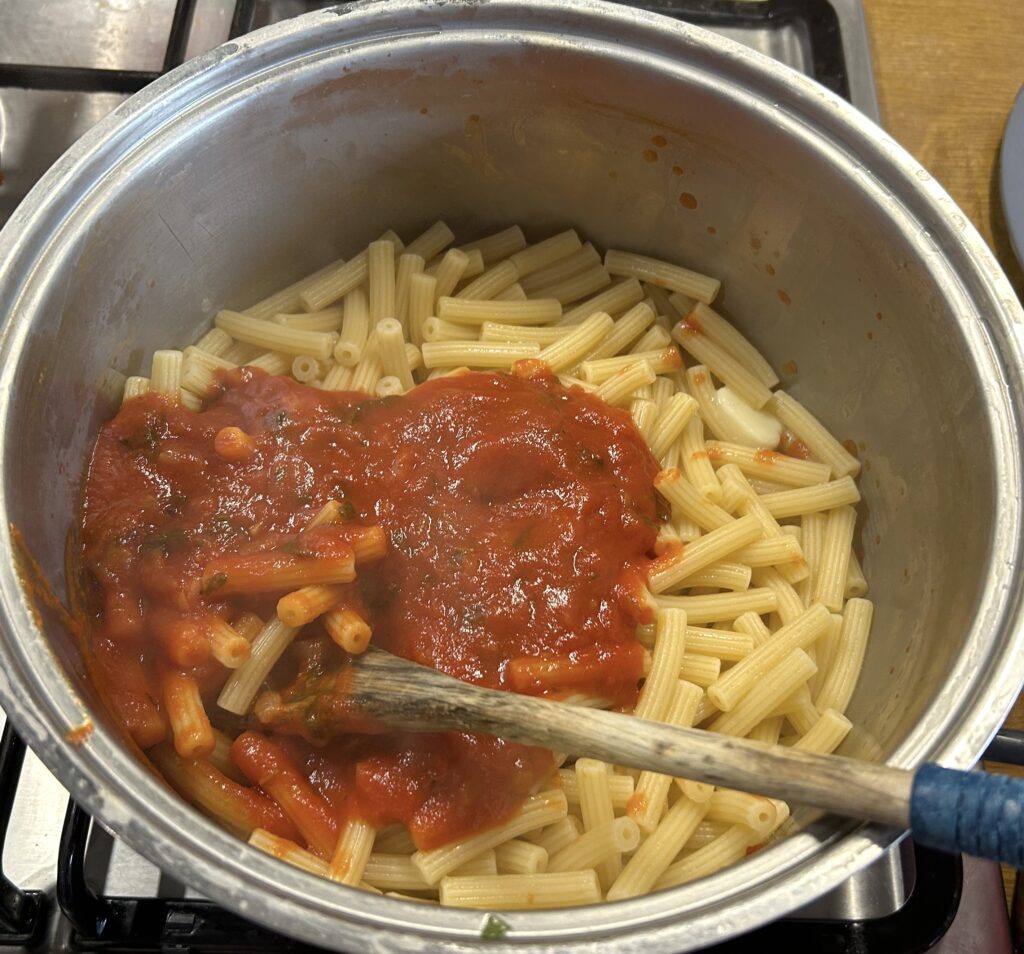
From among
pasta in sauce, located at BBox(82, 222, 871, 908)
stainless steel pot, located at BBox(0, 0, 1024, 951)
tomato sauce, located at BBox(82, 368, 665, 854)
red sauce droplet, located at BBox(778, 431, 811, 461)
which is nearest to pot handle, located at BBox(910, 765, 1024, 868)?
stainless steel pot, located at BBox(0, 0, 1024, 951)

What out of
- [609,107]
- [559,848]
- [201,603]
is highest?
[609,107]

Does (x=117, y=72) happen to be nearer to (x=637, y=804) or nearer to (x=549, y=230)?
(x=549, y=230)

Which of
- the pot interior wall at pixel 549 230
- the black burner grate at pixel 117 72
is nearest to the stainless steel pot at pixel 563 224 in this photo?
the pot interior wall at pixel 549 230

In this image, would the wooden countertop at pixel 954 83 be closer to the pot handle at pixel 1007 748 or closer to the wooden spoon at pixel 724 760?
the pot handle at pixel 1007 748

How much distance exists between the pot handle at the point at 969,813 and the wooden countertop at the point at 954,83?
1853mm

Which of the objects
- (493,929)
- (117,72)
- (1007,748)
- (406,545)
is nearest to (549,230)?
(406,545)

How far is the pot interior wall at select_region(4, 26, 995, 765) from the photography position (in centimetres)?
164

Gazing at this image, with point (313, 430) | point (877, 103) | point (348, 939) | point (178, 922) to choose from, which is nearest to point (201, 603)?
point (313, 430)

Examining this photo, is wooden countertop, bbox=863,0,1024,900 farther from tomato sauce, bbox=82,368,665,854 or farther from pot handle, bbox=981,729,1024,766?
pot handle, bbox=981,729,1024,766

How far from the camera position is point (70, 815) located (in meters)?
1.59

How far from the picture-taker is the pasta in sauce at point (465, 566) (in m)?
1.57

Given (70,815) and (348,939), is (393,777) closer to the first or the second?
(348,939)

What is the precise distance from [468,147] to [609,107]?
13.0 inches

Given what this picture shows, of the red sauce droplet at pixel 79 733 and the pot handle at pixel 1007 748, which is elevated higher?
the pot handle at pixel 1007 748
